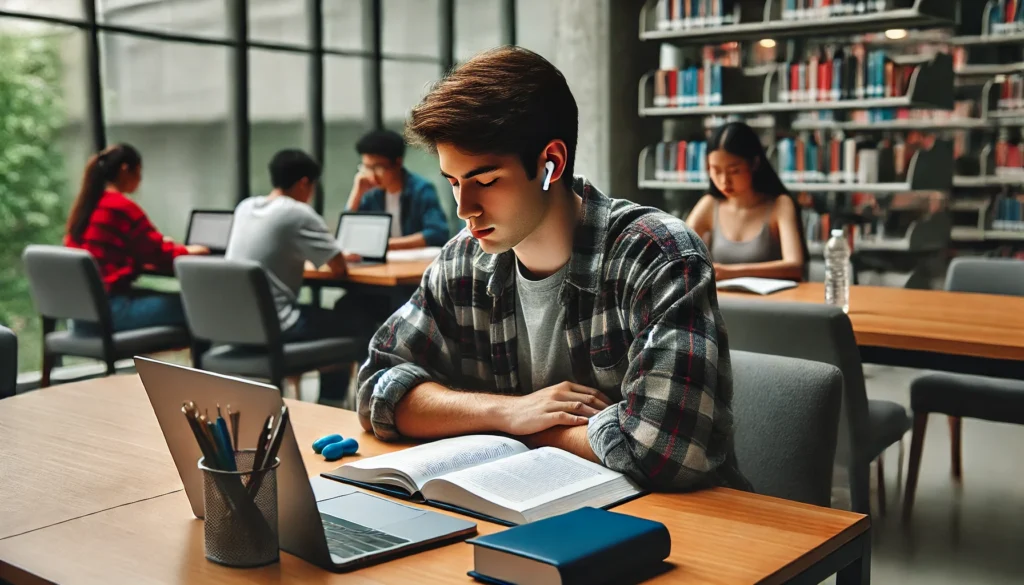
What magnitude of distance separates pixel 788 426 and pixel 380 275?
2.56 m

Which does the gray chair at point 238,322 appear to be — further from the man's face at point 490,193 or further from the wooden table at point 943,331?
the man's face at point 490,193

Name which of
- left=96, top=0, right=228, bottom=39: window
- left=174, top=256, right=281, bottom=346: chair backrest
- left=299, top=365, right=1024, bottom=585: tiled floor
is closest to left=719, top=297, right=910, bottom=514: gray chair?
left=299, top=365, right=1024, bottom=585: tiled floor

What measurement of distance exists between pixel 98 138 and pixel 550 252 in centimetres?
455

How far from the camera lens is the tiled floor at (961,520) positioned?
267cm

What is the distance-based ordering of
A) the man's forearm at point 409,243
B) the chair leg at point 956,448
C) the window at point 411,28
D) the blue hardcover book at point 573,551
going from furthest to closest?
the window at point 411,28 < the man's forearm at point 409,243 < the chair leg at point 956,448 < the blue hardcover book at point 573,551

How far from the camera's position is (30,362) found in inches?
205

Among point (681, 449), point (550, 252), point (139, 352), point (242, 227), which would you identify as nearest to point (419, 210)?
point (242, 227)

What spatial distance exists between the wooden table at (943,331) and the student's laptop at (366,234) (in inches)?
78.4

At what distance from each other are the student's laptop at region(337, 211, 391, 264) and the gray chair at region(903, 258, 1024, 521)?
7.67 ft

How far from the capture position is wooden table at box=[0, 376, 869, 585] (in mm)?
1037

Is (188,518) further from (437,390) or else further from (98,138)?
(98,138)

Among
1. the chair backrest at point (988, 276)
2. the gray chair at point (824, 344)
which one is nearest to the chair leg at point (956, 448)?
the chair backrest at point (988, 276)

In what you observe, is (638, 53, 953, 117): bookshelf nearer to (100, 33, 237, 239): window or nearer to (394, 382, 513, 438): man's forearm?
(100, 33, 237, 239): window

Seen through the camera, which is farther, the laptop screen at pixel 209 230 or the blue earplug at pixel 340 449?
the laptop screen at pixel 209 230
